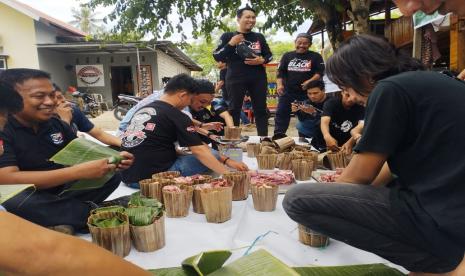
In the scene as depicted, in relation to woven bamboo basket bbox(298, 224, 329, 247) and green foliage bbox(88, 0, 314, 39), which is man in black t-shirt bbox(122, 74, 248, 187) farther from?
green foliage bbox(88, 0, 314, 39)

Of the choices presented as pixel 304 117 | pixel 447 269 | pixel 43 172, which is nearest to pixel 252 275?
pixel 447 269

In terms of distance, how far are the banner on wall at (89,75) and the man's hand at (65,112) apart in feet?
45.3

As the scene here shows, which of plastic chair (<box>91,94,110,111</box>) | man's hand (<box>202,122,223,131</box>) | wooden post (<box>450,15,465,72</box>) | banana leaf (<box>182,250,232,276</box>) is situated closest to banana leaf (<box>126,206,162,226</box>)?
banana leaf (<box>182,250,232,276</box>)

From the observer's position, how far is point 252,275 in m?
1.18

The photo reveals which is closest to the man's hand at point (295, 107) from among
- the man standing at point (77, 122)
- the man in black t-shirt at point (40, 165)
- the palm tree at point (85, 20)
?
the man standing at point (77, 122)

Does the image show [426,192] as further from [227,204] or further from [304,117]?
[304,117]

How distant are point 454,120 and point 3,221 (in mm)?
1294

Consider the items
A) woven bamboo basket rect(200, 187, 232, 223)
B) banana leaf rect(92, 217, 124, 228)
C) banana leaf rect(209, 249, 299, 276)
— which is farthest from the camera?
woven bamboo basket rect(200, 187, 232, 223)

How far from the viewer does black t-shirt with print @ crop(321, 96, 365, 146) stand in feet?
11.3

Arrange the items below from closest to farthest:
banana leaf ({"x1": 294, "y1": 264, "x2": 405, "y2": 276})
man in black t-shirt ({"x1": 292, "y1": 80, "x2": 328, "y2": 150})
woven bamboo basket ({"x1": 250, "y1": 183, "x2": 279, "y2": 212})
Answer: banana leaf ({"x1": 294, "y1": 264, "x2": 405, "y2": 276}), woven bamboo basket ({"x1": 250, "y1": 183, "x2": 279, "y2": 212}), man in black t-shirt ({"x1": 292, "y1": 80, "x2": 328, "y2": 150})

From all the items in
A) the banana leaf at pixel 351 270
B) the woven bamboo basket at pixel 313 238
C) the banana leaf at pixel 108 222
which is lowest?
the banana leaf at pixel 351 270

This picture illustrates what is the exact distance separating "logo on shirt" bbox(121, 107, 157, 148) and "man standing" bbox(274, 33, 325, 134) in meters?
2.51

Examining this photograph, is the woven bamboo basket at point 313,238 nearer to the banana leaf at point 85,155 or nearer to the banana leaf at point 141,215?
the banana leaf at point 141,215

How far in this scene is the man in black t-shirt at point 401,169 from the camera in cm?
119
